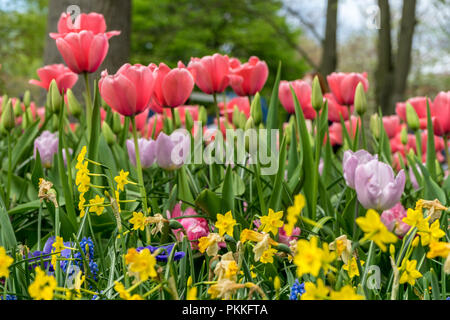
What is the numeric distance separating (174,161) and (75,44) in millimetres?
399

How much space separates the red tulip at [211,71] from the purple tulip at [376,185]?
65 cm

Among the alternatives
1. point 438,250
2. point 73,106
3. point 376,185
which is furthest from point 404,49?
point 438,250

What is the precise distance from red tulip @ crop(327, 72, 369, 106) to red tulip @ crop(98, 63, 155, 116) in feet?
2.51

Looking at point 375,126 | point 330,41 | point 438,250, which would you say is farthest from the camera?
point 330,41

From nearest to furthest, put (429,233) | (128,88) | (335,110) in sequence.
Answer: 1. (429,233)
2. (128,88)
3. (335,110)

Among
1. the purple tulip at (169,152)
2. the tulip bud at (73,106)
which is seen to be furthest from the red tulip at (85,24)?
the purple tulip at (169,152)

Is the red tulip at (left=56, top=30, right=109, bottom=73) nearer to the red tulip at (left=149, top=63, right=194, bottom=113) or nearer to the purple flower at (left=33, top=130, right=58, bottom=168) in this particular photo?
the red tulip at (left=149, top=63, right=194, bottom=113)

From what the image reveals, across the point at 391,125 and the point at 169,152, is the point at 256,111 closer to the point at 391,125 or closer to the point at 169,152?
the point at 169,152

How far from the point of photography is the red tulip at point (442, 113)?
5.38ft

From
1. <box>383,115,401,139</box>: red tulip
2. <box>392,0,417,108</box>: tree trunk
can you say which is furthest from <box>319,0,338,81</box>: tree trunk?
<box>383,115,401,139</box>: red tulip

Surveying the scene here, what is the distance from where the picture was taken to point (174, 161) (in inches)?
51.9

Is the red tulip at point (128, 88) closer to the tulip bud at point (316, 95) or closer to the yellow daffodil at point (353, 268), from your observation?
the tulip bud at point (316, 95)

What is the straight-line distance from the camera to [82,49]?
1.34m

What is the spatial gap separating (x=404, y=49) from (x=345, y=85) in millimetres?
6205
